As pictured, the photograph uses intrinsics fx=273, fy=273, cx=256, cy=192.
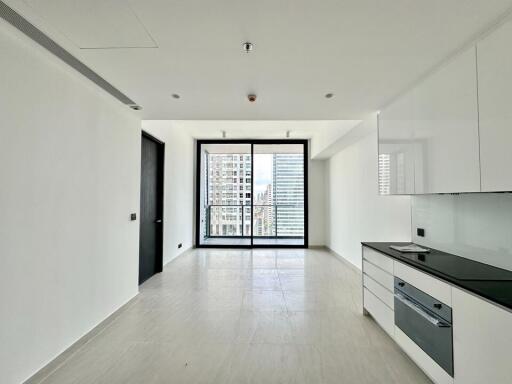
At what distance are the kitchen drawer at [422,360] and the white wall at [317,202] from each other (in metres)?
5.13

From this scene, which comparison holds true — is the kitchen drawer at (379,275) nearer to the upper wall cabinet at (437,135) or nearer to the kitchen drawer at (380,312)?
the kitchen drawer at (380,312)

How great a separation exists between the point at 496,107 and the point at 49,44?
118 inches

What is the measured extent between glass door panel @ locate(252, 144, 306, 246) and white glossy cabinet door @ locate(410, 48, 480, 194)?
511 centimetres

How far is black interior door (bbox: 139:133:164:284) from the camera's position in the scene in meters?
4.44

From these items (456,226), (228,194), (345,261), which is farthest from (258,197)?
(456,226)

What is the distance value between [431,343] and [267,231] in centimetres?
583

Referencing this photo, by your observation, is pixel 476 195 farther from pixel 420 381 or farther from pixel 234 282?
pixel 234 282

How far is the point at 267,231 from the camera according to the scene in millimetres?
7672

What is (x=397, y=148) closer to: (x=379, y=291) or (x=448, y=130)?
(x=448, y=130)

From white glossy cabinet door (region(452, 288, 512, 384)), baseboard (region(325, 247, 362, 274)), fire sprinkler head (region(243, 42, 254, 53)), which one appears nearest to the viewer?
white glossy cabinet door (region(452, 288, 512, 384))

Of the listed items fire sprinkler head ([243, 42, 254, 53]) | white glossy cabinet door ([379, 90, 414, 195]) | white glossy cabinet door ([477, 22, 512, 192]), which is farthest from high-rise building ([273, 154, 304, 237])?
white glossy cabinet door ([477, 22, 512, 192])

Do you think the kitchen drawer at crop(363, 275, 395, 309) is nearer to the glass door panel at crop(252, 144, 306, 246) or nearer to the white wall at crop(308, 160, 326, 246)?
the white wall at crop(308, 160, 326, 246)

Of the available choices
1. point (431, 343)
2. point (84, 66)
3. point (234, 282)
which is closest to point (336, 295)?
point (234, 282)

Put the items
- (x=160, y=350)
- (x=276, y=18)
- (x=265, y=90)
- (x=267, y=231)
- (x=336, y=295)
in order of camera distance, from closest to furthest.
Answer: (x=276, y=18) < (x=160, y=350) < (x=265, y=90) < (x=336, y=295) < (x=267, y=231)
